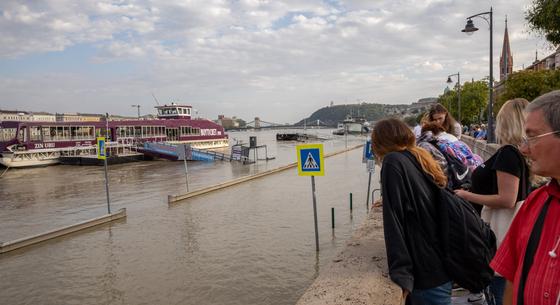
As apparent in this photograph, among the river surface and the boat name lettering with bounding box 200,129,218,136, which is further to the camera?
the boat name lettering with bounding box 200,129,218,136

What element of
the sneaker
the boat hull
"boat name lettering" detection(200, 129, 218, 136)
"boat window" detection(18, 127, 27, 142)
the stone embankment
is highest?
"boat window" detection(18, 127, 27, 142)

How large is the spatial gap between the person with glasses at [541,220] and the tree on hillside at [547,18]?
453 inches

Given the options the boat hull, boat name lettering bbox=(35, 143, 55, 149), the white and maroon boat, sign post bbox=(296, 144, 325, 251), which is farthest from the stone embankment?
boat name lettering bbox=(35, 143, 55, 149)

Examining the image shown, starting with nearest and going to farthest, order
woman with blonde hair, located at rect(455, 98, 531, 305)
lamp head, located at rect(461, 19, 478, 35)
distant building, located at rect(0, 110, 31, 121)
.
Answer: woman with blonde hair, located at rect(455, 98, 531, 305) → lamp head, located at rect(461, 19, 478, 35) → distant building, located at rect(0, 110, 31, 121)

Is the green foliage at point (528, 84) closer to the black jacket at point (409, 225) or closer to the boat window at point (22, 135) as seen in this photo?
the black jacket at point (409, 225)

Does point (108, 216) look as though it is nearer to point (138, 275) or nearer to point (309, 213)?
point (138, 275)

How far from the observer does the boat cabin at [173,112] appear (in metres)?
64.5

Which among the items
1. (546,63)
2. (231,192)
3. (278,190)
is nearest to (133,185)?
(231,192)

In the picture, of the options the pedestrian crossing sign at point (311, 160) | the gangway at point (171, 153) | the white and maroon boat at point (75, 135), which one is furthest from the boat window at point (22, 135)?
the pedestrian crossing sign at point (311, 160)

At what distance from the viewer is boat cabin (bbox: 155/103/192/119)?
212ft

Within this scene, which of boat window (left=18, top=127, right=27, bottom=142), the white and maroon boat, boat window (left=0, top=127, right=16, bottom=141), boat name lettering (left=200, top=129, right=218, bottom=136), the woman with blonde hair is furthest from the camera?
boat name lettering (left=200, top=129, right=218, bottom=136)

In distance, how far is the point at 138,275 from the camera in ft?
29.3

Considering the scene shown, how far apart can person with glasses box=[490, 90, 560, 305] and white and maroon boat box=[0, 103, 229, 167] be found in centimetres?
4619

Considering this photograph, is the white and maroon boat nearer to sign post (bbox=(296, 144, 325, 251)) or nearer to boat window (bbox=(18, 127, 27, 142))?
boat window (bbox=(18, 127, 27, 142))
